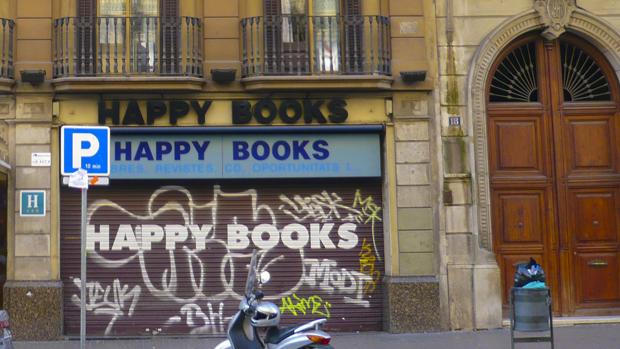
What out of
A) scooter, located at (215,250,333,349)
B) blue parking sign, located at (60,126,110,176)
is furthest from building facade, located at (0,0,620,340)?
scooter, located at (215,250,333,349)

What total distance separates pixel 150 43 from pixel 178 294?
169 inches

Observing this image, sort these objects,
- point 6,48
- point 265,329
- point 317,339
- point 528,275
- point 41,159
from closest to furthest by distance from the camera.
Answer: 1. point 317,339
2. point 265,329
3. point 528,275
4. point 41,159
5. point 6,48

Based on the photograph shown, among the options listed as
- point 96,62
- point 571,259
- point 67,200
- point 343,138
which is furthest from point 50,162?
point 571,259

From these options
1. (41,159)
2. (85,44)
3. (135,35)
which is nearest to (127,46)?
(135,35)

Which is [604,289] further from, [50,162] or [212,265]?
[50,162]

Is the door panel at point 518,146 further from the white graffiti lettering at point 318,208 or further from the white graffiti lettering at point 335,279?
the white graffiti lettering at point 335,279

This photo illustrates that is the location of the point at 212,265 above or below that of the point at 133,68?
below

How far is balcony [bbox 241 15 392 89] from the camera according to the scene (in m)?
14.0

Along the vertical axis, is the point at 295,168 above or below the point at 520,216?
above

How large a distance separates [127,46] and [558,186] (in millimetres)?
7841

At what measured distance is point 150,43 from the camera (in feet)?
46.9

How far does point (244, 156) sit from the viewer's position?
1418 cm

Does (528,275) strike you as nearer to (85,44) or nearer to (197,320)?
(197,320)

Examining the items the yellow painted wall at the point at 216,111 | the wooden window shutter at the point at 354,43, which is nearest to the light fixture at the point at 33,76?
the yellow painted wall at the point at 216,111
